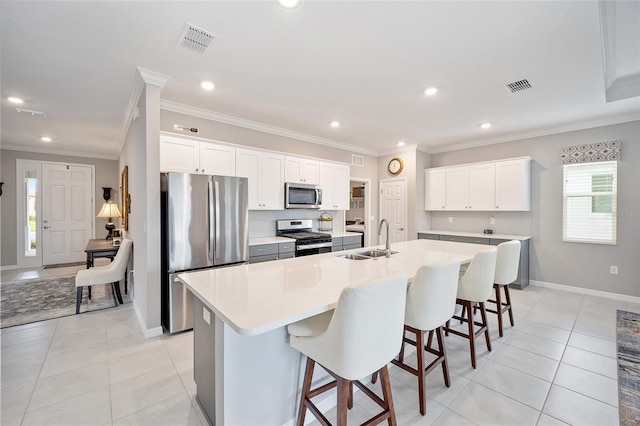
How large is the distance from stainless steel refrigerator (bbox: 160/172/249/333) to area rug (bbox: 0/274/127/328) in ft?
5.46

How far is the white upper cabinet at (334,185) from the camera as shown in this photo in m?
4.96

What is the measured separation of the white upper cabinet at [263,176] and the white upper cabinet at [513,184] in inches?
153

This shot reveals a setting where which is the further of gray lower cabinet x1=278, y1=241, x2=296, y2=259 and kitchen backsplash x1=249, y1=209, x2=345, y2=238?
kitchen backsplash x1=249, y1=209, x2=345, y2=238

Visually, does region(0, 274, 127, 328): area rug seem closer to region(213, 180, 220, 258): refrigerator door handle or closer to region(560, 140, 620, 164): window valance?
region(213, 180, 220, 258): refrigerator door handle

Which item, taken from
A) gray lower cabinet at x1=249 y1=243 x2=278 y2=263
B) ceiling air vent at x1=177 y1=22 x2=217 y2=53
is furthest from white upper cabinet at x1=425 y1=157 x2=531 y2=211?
ceiling air vent at x1=177 y1=22 x2=217 y2=53

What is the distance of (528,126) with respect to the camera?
175 inches

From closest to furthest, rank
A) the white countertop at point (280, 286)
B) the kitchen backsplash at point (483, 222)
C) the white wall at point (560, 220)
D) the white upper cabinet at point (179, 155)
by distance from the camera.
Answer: the white countertop at point (280, 286), the white upper cabinet at point (179, 155), the white wall at point (560, 220), the kitchen backsplash at point (483, 222)

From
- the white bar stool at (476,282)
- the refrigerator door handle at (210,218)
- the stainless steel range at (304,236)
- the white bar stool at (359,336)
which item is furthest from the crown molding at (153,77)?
the white bar stool at (476,282)

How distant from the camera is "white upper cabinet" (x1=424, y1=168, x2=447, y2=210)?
569cm

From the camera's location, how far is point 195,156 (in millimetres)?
3445

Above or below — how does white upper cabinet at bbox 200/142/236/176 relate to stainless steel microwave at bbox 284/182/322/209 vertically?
above

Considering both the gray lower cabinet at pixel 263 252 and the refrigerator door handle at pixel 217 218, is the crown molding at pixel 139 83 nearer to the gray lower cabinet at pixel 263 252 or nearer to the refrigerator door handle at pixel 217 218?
the refrigerator door handle at pixel 217 218

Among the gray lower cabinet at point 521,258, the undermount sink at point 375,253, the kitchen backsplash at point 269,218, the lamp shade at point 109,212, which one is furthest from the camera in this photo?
the lamp shade at point 109,212

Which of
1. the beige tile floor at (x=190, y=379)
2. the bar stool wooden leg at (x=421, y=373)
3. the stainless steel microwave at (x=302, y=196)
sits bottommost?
the beige tile floor at (x=190, y=379)
